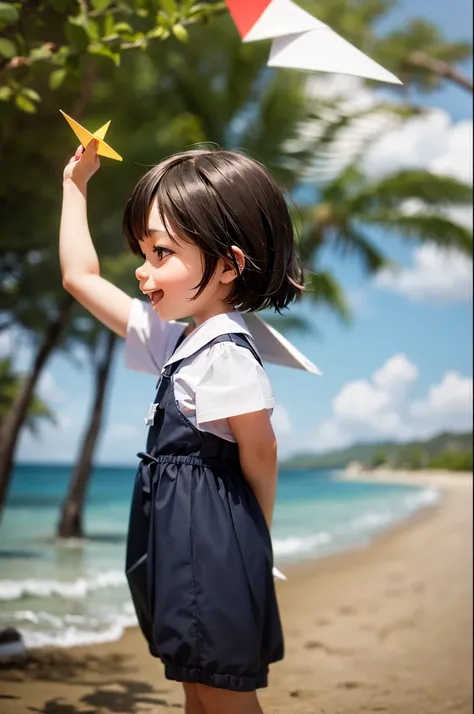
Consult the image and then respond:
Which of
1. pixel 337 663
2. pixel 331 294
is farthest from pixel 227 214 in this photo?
pixel 331 294

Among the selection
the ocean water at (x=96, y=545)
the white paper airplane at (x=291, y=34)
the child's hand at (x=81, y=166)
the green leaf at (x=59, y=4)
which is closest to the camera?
the child's hand at (x=81, y=166)

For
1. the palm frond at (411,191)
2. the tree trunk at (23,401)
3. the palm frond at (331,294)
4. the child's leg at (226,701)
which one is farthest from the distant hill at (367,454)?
the child's leg at (226,701)

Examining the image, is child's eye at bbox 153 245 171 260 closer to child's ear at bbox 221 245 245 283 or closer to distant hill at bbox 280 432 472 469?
child's ear at bbox 221 245 245 283

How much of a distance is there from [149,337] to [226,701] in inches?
25.5

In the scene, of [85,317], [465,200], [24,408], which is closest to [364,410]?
[85,317]

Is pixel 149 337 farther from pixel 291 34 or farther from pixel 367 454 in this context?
pixel 367 454

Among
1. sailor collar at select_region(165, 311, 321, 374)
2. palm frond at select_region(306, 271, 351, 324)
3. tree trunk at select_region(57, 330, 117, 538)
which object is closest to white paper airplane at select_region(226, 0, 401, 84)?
sailor collar at select_region(165, 311, 321, 374)

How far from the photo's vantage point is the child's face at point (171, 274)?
4.66ft

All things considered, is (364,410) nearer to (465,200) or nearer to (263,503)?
(465,200)

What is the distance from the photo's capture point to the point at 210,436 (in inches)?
54.6

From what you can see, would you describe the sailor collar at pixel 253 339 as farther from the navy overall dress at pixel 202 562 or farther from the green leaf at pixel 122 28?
the green leaf at pixel 122 28

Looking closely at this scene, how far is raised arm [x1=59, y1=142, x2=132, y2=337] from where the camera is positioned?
5.08 ft

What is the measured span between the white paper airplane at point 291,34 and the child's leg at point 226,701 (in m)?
1.14

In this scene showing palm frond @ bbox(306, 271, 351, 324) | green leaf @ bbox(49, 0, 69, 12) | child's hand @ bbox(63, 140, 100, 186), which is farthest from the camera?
palm frond @ bbox(306, 271, 351, 324)
